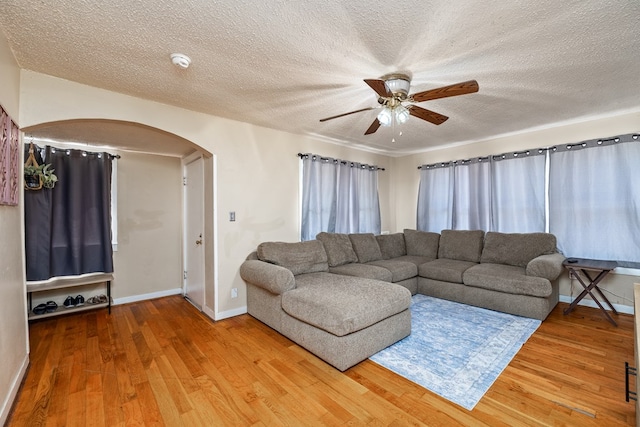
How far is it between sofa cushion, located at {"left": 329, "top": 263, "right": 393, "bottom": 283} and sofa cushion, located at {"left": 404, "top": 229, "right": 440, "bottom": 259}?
1265 millimetres

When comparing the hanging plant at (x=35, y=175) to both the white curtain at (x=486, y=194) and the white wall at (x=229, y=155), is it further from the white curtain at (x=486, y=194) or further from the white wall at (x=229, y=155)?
the white curtain at (x=486, y=194)

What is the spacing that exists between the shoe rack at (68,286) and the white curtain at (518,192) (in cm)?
548

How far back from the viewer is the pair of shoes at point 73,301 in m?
3.56

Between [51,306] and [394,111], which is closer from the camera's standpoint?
[394,111]

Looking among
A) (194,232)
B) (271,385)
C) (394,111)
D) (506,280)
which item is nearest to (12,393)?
(271,385)

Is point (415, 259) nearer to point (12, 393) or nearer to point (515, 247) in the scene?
point (515, 247)

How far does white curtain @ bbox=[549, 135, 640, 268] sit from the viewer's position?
3234 millimetres

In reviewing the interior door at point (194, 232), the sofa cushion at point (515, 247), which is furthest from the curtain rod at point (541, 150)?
the interior door at point (194, 232)

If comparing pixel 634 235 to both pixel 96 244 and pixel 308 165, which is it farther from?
pixel 96 244

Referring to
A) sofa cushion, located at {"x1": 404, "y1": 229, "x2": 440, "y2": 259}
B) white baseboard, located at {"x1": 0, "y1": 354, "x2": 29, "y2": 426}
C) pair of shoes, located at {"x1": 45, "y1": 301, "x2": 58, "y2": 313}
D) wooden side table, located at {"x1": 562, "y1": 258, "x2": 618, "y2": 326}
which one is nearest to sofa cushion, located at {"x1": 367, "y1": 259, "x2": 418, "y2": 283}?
sofa cushion, located at {"x1": 404, "y1": 229, "x2": 440, "y2": 259}

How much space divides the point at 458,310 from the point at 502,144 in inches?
102

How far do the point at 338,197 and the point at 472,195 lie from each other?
84.2 inches

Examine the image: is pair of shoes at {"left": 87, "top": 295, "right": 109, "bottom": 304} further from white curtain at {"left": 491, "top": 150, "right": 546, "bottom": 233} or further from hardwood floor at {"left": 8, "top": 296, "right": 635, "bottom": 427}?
white curtain at {"left": 491, "top": 150, "right": 546, "bottom": 233}

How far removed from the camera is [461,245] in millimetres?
4309
